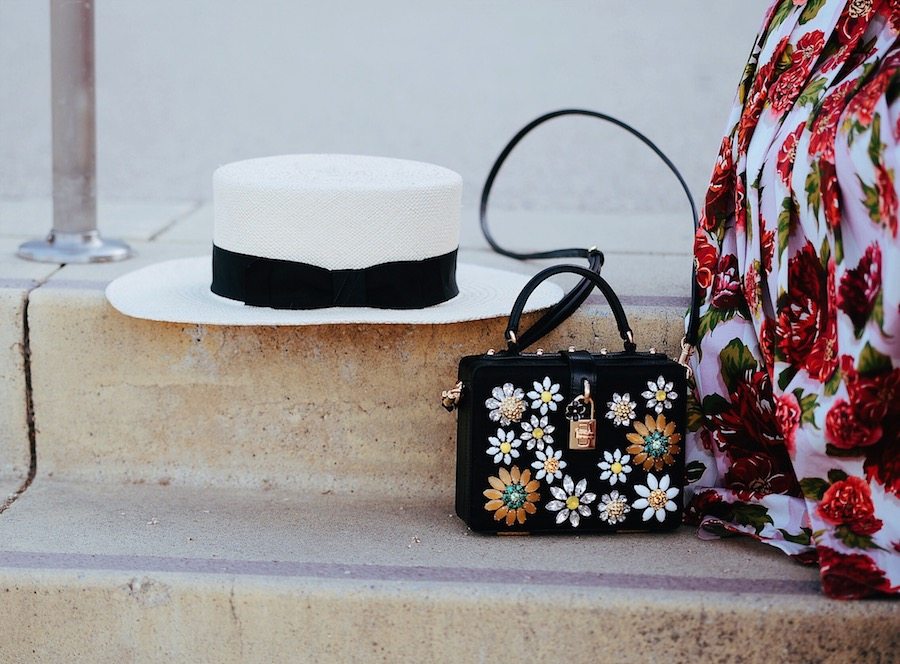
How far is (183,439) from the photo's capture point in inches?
61.5

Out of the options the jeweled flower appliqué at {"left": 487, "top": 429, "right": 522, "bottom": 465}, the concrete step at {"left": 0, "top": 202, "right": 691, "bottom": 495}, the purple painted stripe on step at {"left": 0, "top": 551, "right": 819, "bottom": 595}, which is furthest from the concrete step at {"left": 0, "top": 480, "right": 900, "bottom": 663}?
the concrete step at {"left": 0, "top": 202, "right": 691, "bottom": 495}

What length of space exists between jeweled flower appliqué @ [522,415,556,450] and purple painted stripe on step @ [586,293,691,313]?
0.93ft

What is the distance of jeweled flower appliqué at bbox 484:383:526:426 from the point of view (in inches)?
52.2

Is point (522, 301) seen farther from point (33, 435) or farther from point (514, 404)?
point (33, 435)

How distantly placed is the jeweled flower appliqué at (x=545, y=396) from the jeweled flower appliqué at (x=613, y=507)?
0.46 feet

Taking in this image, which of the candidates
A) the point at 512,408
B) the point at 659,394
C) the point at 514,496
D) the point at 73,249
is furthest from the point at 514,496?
the point at 73,249

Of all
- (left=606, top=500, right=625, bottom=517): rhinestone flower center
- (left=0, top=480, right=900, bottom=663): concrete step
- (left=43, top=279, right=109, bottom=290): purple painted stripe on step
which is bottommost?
(left=0, top=480, right=900, bottom=663): concrete step

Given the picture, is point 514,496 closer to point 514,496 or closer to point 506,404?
point 514,496

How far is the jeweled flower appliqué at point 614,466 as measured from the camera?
4.48 feet

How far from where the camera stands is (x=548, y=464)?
135cm

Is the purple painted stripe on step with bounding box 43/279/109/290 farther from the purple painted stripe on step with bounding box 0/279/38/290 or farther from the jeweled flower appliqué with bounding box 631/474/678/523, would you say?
the jeweled flower appliqué with bounding box 631/474/678/523

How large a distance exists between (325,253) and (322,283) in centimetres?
4

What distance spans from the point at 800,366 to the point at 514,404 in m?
0.34

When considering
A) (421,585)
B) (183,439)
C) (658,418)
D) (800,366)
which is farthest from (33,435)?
(800,366)
